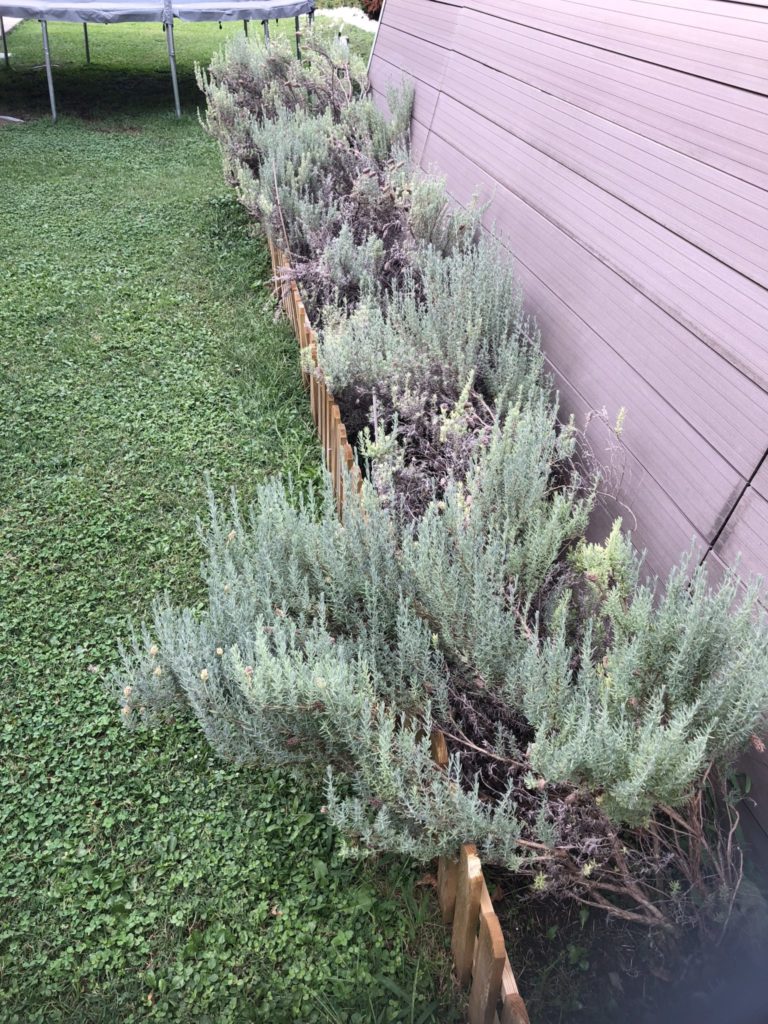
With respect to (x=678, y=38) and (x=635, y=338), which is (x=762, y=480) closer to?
(x=635, y=338)

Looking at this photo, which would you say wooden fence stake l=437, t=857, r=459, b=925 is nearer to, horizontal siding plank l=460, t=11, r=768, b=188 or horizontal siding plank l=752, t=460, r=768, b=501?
horizontal siding plank l=752, t=460, r=768, b=501

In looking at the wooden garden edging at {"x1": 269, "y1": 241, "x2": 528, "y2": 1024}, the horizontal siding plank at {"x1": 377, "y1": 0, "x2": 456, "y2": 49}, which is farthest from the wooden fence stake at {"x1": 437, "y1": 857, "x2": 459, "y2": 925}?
the horizontal siding plank at {"x1": 377, "y1": 0, "x2": 456, "y2": 49}

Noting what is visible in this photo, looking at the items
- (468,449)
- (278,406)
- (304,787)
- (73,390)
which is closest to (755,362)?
(468,449)

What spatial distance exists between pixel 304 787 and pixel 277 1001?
59 cm

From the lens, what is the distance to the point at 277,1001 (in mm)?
1989

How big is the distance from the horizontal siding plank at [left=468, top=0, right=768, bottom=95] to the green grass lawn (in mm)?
2175

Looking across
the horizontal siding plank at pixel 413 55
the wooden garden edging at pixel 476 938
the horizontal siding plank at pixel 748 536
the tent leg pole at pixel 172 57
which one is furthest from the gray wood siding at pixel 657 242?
the tent leg pole at pixel 172 57

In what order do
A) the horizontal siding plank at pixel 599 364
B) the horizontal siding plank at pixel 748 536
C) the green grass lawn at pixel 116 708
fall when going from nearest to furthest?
the horizontal siding plank at pixel 748 536, the green grass lawn at pixel 116 708, the horizontal siding plank at pixel 599 364

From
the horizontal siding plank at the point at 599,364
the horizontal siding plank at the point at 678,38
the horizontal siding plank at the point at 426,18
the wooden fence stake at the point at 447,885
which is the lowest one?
the wooden fence stake at the point at 447,885

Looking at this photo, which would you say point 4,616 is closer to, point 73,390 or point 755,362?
point 73,390

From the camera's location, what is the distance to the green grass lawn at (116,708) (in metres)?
2.05

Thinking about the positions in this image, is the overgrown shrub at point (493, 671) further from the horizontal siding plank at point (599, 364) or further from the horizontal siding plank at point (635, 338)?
the horizontal siding plank at point (635, 338)

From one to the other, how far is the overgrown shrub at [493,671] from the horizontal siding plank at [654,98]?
0.90 m

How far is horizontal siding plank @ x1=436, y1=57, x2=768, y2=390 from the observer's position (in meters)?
2.13
